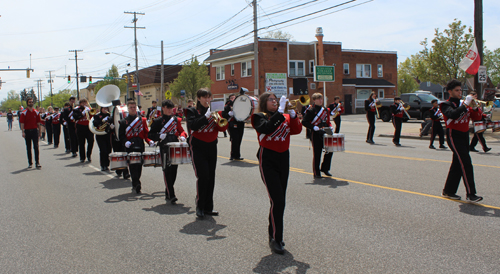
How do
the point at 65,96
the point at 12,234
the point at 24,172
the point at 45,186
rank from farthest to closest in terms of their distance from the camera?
1. the point at 65,96
2. the point at 24,172
3. the point at 45,186
4. the point at 12,234

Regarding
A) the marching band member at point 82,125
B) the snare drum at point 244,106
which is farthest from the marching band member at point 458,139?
the marching band member at point 82,125

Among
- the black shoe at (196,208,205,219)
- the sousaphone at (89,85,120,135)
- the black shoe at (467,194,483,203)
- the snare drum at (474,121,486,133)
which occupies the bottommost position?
the black shoe at (196,208,205,219)

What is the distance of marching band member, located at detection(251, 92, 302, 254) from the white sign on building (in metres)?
38.2

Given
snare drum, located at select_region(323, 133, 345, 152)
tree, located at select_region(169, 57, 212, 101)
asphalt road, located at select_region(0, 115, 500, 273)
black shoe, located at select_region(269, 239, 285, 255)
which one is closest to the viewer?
asphalt road, located at select_region(0, 115, 500, 273)

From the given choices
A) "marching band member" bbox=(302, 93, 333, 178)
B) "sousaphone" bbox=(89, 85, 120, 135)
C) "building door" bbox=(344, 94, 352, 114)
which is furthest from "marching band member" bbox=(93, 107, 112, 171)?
"building door" bbox=(344, 94, 352, 114)

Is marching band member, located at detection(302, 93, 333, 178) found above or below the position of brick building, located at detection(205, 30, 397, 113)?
below

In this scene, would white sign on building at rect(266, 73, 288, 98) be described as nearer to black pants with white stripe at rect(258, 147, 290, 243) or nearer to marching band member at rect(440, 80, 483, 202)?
marching band member at rect(440, 80, 483, 202)

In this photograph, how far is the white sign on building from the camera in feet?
142

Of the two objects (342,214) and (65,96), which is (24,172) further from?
(65,96)

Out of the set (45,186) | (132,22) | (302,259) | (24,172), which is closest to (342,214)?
(302,259)

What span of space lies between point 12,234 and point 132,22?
46.9 metres

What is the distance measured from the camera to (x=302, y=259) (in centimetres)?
459

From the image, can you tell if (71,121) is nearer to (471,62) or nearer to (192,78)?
(471,62)

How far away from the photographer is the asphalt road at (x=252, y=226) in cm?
455
